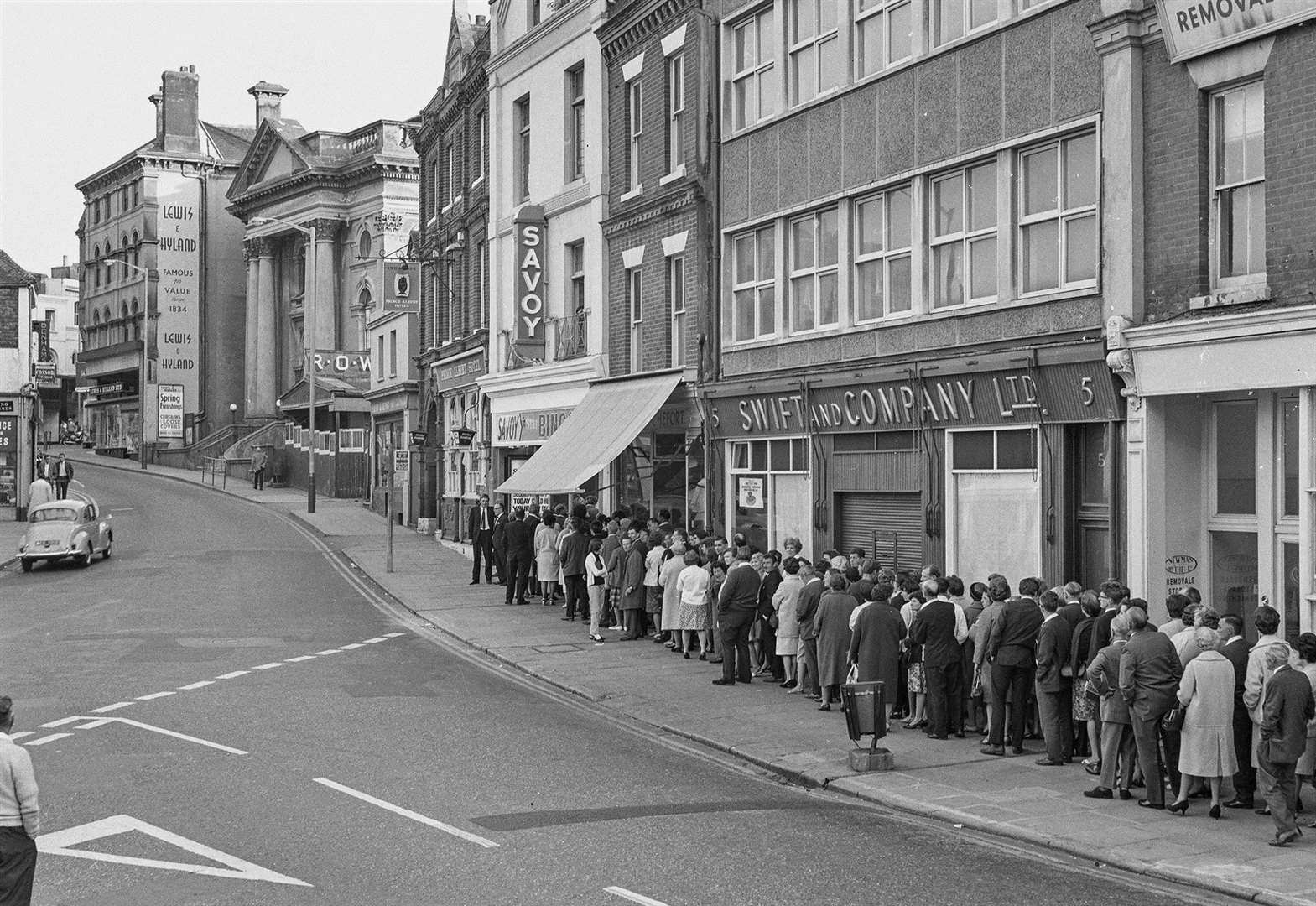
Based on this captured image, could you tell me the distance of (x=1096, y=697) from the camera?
43.2 ft

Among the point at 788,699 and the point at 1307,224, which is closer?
the point at 1307,224

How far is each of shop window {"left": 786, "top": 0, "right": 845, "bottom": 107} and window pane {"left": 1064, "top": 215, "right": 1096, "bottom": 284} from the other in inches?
222

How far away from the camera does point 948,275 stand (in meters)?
20.1

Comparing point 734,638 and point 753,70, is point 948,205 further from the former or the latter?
point 734,638

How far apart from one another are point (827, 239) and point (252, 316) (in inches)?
2379

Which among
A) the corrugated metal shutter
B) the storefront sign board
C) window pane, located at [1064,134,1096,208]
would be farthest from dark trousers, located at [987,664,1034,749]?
window pane, located at [1064,134,1096,208]

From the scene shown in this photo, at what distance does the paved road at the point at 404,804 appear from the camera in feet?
30.9

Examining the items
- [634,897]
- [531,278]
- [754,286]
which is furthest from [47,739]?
[531,278]

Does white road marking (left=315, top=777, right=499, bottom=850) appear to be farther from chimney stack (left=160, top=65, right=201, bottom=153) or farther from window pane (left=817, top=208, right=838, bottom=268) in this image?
chimney stack (left=160, top=65, right=201, bottom=153)

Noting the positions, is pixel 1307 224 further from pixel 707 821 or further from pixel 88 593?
pixel 88 593

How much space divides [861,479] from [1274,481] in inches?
300

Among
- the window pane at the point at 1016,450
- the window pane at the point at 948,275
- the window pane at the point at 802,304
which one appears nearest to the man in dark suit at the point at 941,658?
the window pane at the point at 1016,450

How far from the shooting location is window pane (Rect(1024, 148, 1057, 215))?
59.7ft

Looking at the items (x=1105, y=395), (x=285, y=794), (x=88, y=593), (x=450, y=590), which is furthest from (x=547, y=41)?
(x=285, y=794)
